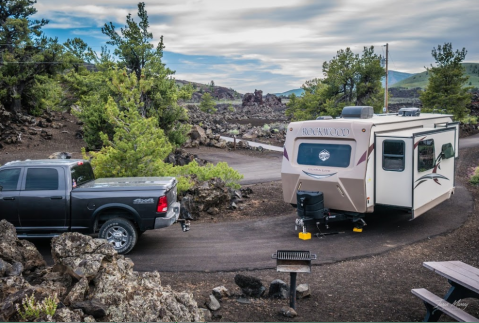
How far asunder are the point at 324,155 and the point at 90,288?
688 centimetres

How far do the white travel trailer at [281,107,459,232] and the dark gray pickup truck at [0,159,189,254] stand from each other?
3568mm

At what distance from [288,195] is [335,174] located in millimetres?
1541

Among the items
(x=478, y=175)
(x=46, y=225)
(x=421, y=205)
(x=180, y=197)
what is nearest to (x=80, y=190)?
(x=46, y=225)

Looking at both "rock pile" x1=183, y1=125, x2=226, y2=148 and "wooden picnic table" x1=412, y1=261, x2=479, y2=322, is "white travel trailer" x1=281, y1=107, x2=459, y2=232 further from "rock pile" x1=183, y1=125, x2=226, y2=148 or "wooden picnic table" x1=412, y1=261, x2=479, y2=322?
"rock pile" x1=183, y1=125, x2=226, y2=148

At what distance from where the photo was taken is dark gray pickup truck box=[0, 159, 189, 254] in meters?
8.70

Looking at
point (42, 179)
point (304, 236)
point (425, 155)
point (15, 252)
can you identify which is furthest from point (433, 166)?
point (15, 252)

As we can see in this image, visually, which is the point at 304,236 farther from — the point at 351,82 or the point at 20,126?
the point at 20,126

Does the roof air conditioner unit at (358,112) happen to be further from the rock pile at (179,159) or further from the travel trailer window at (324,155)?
the rock pile at (179,159)

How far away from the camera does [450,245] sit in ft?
31.6

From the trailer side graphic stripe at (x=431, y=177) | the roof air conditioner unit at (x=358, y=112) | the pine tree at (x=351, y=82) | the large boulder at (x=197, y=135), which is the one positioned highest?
the pine tree at (x=351, y=82)

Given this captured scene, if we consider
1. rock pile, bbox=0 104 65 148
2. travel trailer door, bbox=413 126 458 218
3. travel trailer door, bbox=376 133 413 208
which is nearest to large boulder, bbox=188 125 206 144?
rock pile, bbox=0 104 65 148

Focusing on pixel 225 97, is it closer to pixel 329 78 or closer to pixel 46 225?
pixel 329 78

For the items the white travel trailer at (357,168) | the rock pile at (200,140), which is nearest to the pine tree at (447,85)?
the rock pile at (200,140)

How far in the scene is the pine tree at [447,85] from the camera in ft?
115
